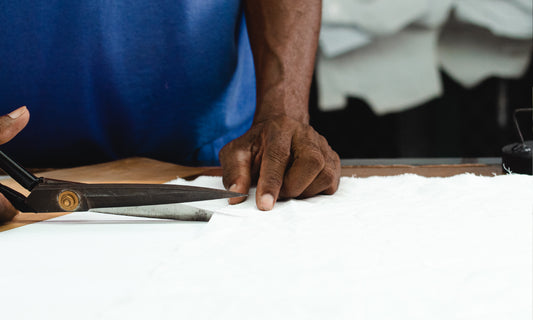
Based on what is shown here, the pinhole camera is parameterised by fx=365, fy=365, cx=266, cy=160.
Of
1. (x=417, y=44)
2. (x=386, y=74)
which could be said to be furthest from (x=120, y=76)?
(x=417, y=44)

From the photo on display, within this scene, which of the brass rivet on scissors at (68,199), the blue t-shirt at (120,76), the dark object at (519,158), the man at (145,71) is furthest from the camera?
the blue t-shirt at (120,76)

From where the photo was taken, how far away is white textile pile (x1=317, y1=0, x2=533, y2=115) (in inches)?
77.6

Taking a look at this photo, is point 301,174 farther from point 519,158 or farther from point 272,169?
point 519,158

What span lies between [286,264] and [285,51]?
62 cm

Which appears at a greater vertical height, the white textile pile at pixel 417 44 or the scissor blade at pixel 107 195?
the scissor blade at pixel 107 195

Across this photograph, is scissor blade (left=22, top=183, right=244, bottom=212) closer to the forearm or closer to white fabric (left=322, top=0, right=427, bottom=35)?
the forearm

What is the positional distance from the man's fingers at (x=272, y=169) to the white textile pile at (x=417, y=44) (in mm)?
Result: 1643

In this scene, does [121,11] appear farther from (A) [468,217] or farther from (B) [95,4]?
(A) [468,217]

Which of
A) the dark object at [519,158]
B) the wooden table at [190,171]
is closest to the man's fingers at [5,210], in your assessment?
the wooden table at [190,171]

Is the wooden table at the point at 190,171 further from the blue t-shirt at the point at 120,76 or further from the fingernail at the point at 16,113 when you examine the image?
the fingernail at the point at 16,113

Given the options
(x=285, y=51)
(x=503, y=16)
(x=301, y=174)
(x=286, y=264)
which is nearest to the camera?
(x=286, y=264)

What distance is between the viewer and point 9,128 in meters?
0.42

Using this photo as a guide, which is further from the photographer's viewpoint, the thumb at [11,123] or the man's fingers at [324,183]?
the man's fingers at [324,183]

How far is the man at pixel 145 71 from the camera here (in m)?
0.85
